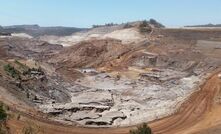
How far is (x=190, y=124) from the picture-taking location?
37594 mm

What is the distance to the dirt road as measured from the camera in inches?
1297

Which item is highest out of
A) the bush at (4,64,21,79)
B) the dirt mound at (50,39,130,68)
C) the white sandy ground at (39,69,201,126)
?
the bush at (4,64,21,79)

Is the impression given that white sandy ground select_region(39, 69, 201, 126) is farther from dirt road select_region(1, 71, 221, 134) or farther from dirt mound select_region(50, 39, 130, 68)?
dirt mound select_region(50, 39, 130, 68)

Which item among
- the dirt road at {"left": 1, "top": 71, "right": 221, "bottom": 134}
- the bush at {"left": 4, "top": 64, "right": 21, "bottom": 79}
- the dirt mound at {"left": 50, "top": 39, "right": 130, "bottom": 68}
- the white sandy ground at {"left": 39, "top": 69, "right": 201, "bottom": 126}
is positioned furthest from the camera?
the dirt mound at {"left": 50, "top": 39, "right": 130, "bottom": 68}

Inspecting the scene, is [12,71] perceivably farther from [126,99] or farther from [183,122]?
[183,122]

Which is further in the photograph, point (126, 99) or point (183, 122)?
point (126, 99)

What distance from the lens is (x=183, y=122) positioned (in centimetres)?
3816

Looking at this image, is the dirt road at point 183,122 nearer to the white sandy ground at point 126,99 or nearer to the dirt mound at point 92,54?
the white sandy ground at point 126,99

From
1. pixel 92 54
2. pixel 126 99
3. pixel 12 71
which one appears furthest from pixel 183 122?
pixel 92 54

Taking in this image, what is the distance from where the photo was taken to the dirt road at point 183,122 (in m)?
32.9

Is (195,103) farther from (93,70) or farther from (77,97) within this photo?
(93,70)

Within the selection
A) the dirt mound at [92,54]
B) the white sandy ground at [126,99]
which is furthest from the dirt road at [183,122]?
the dirt mound at [92,54]

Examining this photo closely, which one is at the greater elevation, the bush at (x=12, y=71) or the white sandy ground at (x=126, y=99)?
the bush at (x=12, y=71)

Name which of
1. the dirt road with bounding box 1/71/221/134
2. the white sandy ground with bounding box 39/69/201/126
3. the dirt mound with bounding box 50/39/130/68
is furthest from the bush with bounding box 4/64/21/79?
the dirt mound with bounding box 50/39/130/68
